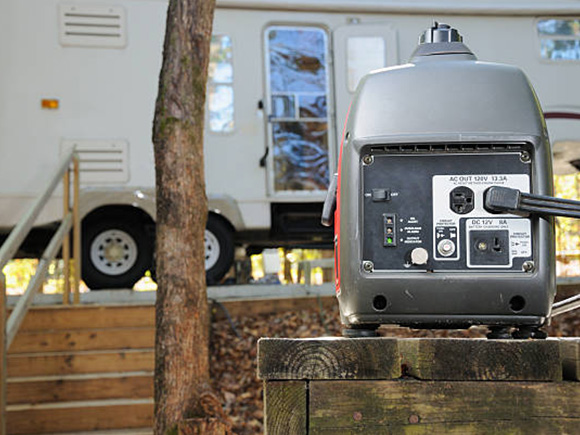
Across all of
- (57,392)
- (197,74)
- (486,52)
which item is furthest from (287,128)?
(57,392)

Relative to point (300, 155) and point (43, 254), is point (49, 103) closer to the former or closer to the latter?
point (43, 254)

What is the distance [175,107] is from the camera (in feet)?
15.7

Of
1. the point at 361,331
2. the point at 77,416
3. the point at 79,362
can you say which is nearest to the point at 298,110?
the point at 79,362

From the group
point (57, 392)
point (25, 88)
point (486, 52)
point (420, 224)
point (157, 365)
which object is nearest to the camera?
point (420, 224)

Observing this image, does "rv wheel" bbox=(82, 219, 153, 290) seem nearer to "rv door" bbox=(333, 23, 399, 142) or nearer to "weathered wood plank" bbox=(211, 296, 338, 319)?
"weathered wood plank" bbox=(211, 296, 338, 319)

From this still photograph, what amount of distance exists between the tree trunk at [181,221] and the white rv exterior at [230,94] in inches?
79.6

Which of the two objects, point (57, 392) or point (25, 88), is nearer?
point (57, 392)

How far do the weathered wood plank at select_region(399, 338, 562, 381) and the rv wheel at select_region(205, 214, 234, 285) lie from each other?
5790 mm

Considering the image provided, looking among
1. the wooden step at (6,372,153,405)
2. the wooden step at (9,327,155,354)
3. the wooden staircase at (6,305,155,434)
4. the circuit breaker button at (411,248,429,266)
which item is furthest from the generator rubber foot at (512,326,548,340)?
the wooden step at (9,327,155,354)

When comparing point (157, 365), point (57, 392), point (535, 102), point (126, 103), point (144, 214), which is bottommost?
point (57, 392)

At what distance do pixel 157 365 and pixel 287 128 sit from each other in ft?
10.4

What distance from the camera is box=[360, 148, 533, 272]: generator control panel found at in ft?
4.43

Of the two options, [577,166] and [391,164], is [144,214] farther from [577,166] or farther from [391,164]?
[391,164]

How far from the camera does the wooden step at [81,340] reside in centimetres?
561
